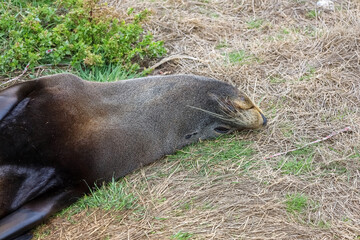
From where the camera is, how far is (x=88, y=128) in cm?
420

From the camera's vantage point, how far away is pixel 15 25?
576 centimetres

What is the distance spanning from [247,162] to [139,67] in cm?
209

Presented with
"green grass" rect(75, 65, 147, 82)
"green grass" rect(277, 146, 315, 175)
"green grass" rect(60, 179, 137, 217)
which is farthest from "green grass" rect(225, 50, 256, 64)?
"green grass" rect(60, 179, 137, 217)

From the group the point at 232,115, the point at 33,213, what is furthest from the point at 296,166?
the point at 33,213

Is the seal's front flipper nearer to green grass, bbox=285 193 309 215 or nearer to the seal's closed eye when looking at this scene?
the seal's closed eye

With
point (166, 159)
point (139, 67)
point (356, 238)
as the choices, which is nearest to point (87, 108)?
point (166, 159)

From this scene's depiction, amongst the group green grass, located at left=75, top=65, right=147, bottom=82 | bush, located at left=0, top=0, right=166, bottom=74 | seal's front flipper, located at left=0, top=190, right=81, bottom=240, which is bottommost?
seal's front flipper, located at left=0, top=190, right=81, bottom=240

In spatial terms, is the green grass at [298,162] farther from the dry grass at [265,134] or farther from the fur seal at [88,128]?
the fur seal at [88,128]

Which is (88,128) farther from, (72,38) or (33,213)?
(72,38)

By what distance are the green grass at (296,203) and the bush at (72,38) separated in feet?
8.59

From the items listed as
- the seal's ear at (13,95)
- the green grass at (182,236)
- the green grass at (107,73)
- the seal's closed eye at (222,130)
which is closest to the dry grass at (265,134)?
the green grass at (182,236)

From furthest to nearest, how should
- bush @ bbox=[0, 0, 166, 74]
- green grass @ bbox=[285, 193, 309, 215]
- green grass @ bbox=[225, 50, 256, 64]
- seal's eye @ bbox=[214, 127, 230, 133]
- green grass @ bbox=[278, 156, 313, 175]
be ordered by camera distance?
green grass @ bbox=[225, 50, 256, 64]
bush @ bbox=[0, 0, 166, 74]
seal's eye @ bbox=[214, 127, 230, 133]
green grass @ bbox=[278, 156, 313, 175]
green grass @ bbox=[285, 193, 309, 215]

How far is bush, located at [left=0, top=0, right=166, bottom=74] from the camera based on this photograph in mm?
5410

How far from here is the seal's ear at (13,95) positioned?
4.07 m
